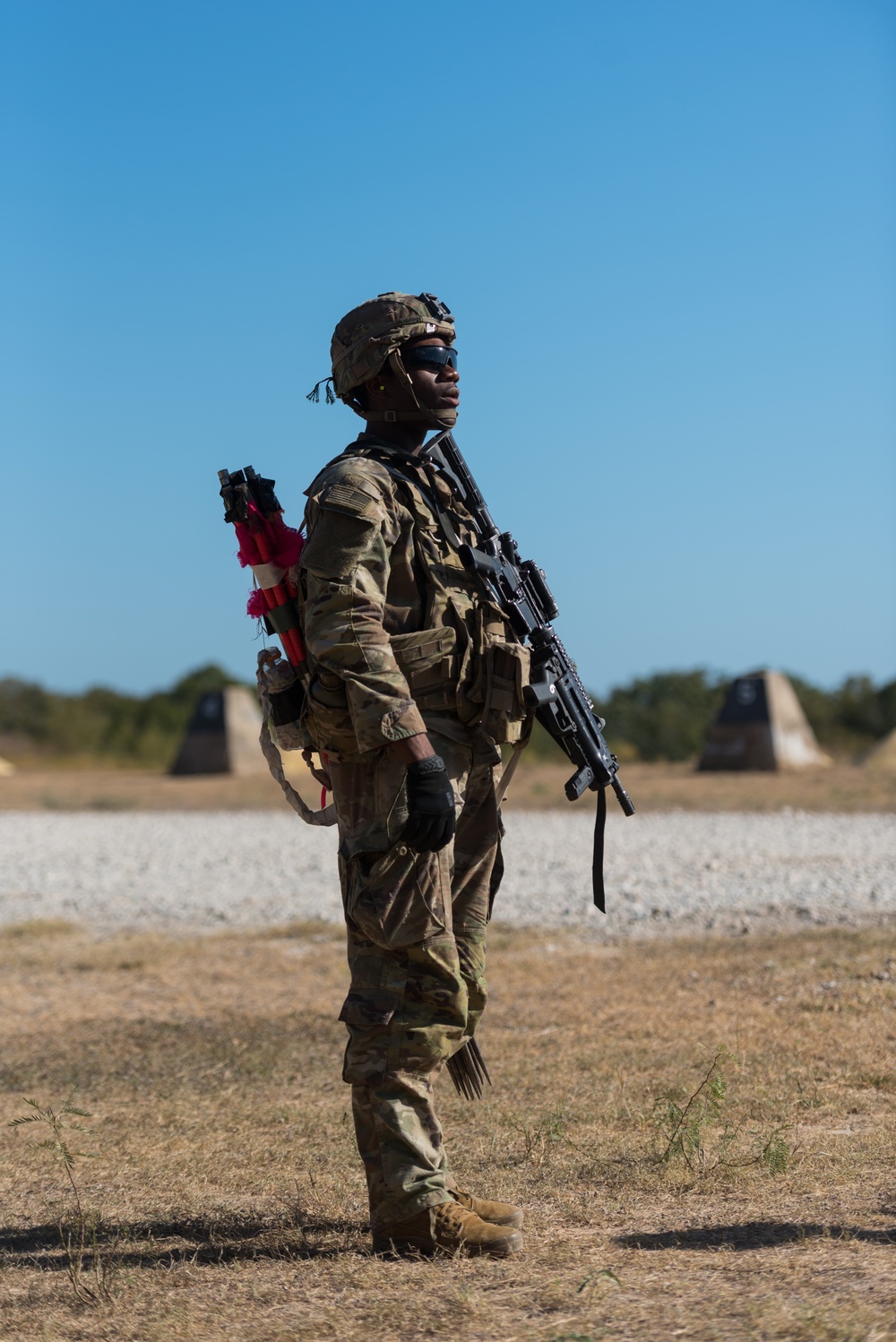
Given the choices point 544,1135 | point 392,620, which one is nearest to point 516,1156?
point 544,1135

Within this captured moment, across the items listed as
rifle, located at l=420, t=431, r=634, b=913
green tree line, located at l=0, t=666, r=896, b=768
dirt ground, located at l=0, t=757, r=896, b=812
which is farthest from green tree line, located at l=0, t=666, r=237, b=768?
rifle, located at l=420, t=431, r=634, b=913

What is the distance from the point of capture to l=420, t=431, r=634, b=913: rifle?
3951 mm

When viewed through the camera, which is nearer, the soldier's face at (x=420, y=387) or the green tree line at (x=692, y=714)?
the soldier's face at (x=420, y=387)

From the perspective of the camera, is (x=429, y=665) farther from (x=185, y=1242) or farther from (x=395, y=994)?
(x=185, y=1242)

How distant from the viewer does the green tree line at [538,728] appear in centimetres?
3119

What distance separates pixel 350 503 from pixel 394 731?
Answer: 584 millimetres

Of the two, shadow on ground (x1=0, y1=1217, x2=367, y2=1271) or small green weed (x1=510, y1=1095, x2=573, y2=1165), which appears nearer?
shadow on ground (x1=0, y1=1217, x2=367, y2=1271)

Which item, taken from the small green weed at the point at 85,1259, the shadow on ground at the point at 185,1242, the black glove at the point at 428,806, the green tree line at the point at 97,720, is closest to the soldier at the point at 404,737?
the black glove at the point at 428,806

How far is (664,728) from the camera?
30984 mm

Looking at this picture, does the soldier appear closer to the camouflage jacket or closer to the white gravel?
the camouflage jacket

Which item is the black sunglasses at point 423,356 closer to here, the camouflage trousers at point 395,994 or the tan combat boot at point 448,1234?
the camouflage trousers at point 395,994

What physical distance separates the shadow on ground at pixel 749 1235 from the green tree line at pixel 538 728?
24.9 metres

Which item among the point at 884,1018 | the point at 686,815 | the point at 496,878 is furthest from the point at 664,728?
the point at 496,878

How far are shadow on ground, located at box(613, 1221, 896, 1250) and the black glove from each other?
1.14m
